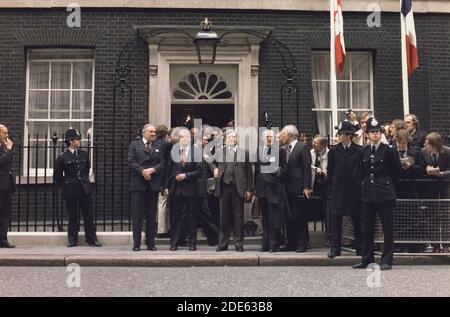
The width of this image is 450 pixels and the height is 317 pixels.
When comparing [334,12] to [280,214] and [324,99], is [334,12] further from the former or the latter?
[280,214]

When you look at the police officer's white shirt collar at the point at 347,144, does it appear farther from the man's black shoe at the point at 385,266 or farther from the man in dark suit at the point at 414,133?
the man's black shoe at the point at 385,266

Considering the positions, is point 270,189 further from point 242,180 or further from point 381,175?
point 381,175

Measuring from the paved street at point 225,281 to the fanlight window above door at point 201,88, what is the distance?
16.8 feet

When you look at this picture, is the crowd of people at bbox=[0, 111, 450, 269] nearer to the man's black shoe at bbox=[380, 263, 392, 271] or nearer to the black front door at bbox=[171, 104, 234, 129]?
the man's black shoe at bbox=[380, 263, 392, 271]

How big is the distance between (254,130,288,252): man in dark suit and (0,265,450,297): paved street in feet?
3.31

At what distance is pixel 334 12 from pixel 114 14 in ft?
14.9

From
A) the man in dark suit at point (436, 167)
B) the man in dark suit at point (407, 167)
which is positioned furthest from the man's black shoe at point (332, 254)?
the man in dark suit at point (436, 167)

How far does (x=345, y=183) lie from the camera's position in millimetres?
8062

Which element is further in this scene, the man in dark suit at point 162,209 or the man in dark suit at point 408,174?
the man in dark suit at point 162,209

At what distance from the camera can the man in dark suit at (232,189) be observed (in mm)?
8680

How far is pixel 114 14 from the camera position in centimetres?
1165

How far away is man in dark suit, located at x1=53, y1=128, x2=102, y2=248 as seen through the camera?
9180 mm

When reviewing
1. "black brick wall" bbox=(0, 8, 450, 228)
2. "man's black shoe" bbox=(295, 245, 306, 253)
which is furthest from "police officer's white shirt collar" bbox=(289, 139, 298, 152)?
"black brick wall" bbox=(0, 8, 450, 228)
